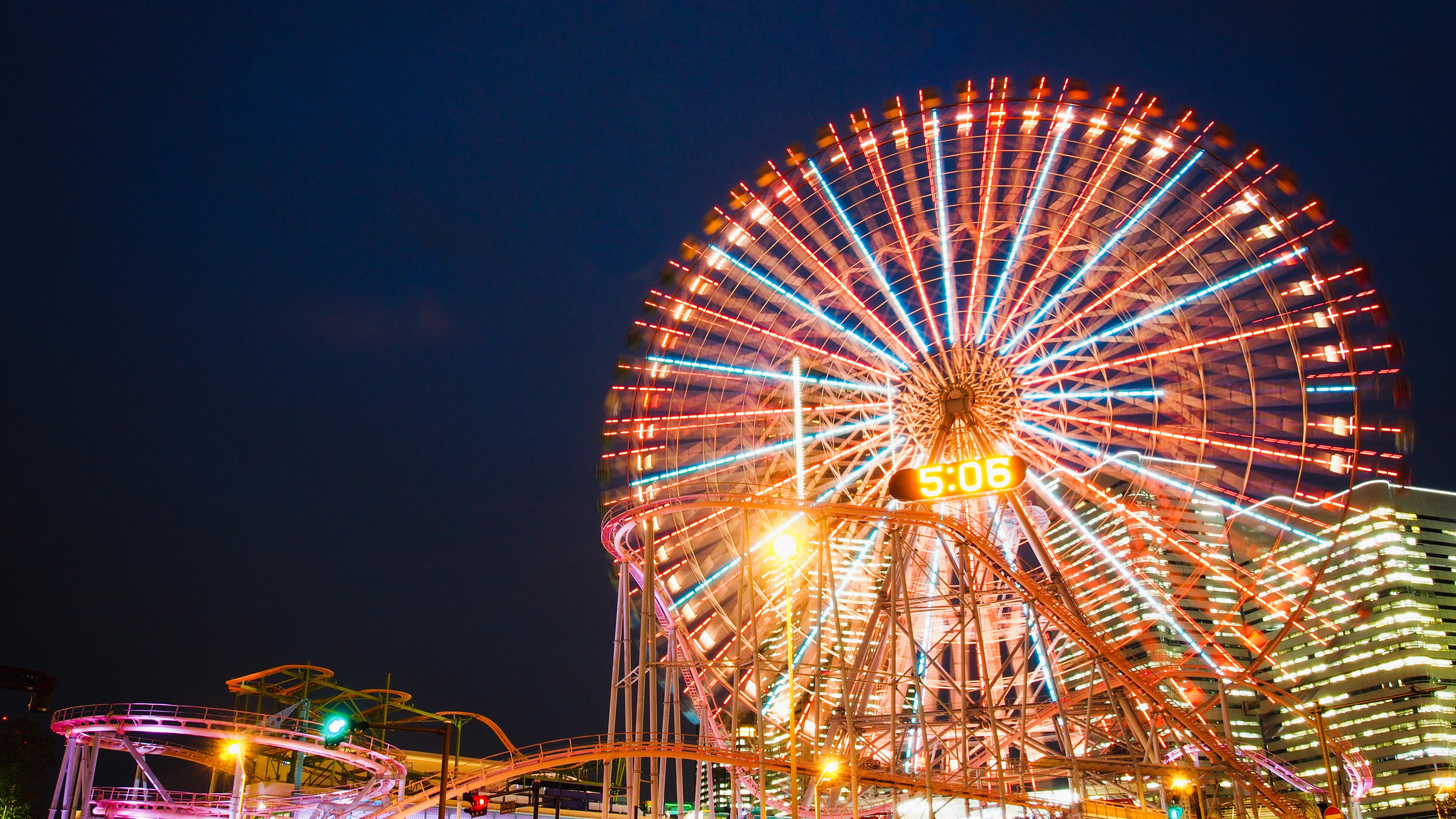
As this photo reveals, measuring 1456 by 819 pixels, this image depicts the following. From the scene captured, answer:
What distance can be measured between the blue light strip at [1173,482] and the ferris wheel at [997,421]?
8 centimetres

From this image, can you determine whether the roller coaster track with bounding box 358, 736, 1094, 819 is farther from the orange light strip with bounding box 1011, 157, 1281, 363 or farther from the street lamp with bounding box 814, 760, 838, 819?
the orange light strip with bounding box 1011, 157, 1281, 363

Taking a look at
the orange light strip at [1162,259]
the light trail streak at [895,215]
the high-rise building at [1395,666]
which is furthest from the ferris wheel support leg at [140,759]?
the high-rise building at [1395,666]

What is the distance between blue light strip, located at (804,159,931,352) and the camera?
3466cm

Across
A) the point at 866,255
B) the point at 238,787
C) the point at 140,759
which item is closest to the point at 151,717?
the point at 140,759

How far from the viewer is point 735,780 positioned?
30734 mm

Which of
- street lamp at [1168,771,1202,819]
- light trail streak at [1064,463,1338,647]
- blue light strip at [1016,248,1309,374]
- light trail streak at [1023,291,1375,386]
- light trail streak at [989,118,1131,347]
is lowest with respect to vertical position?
street lamp at [1168,771,1202,819]

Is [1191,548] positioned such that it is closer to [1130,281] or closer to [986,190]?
[1130,281]

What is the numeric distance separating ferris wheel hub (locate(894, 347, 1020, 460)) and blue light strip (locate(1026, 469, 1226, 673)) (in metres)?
1.86

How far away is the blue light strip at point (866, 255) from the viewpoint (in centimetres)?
3466

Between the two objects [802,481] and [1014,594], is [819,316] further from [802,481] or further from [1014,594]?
[1014,594]

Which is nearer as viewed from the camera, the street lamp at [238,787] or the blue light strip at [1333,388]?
the blue light strip at [1333,388]

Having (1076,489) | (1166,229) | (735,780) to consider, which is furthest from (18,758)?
(1166,229)

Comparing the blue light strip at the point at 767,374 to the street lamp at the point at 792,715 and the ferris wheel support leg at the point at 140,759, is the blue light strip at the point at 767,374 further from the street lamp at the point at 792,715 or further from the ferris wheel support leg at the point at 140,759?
the ferris wheel support leg at the point at 140,759

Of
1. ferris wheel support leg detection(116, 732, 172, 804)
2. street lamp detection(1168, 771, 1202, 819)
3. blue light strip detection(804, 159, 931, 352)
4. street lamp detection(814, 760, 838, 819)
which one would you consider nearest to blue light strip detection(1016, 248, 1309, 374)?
blue light strip detection(804, 159, 931, 352)
